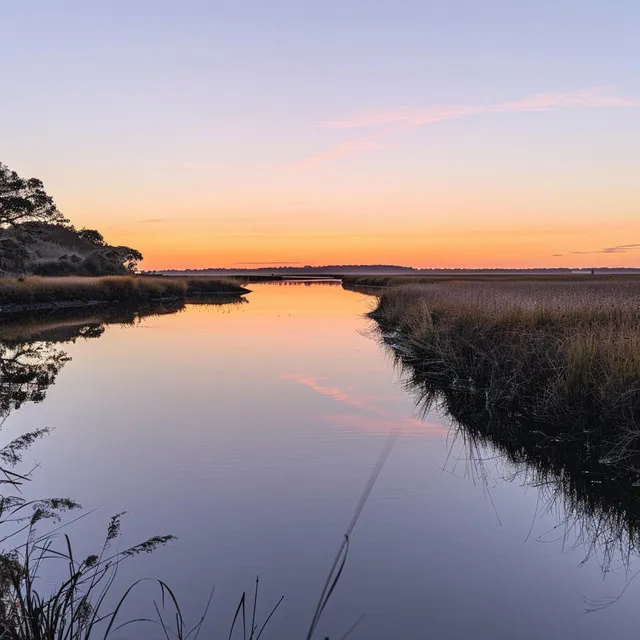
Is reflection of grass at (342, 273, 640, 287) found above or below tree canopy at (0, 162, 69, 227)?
below

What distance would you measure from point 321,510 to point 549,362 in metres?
5.77

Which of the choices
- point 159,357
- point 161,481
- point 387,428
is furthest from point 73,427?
point 159,357

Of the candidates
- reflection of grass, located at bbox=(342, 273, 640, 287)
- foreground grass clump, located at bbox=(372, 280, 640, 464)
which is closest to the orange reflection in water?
foreground grass clump, located at bbox=(372, 280, 640, 464)

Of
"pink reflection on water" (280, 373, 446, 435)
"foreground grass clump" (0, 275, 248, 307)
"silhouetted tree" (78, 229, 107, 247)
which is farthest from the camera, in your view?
"silhouetted tree" (78, 229, 107, 247)

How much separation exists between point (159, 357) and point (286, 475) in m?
12.4

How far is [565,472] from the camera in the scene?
798 centimetres

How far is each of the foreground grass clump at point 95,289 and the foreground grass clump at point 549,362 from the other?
29.1 m

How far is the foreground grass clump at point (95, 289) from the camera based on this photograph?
121 feet

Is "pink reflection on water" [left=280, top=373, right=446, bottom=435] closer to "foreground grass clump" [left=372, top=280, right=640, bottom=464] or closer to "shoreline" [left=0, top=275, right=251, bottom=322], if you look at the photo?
"foreground grass clump" [left=372, top=280, right=640, bottom=464]

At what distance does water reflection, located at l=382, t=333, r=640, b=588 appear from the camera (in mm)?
6141

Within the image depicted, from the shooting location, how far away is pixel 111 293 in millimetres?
46500

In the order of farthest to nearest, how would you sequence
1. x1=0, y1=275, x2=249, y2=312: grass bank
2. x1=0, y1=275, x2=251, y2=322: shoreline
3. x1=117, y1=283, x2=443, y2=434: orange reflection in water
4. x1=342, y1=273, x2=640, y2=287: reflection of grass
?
x1=342, y1=273, x2=640, y2=287: reflection of grass → x1=0, y1=275, x2=249, y2=312: grass bank → x1=0, y1=275, x2=251, y2=322: shoreline → x1=117, y1=283, x2=443, y2=434: orange reflection in water

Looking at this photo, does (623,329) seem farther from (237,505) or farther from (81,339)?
(81,339)

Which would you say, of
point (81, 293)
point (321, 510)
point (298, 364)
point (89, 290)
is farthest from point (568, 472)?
point (89, 290)
